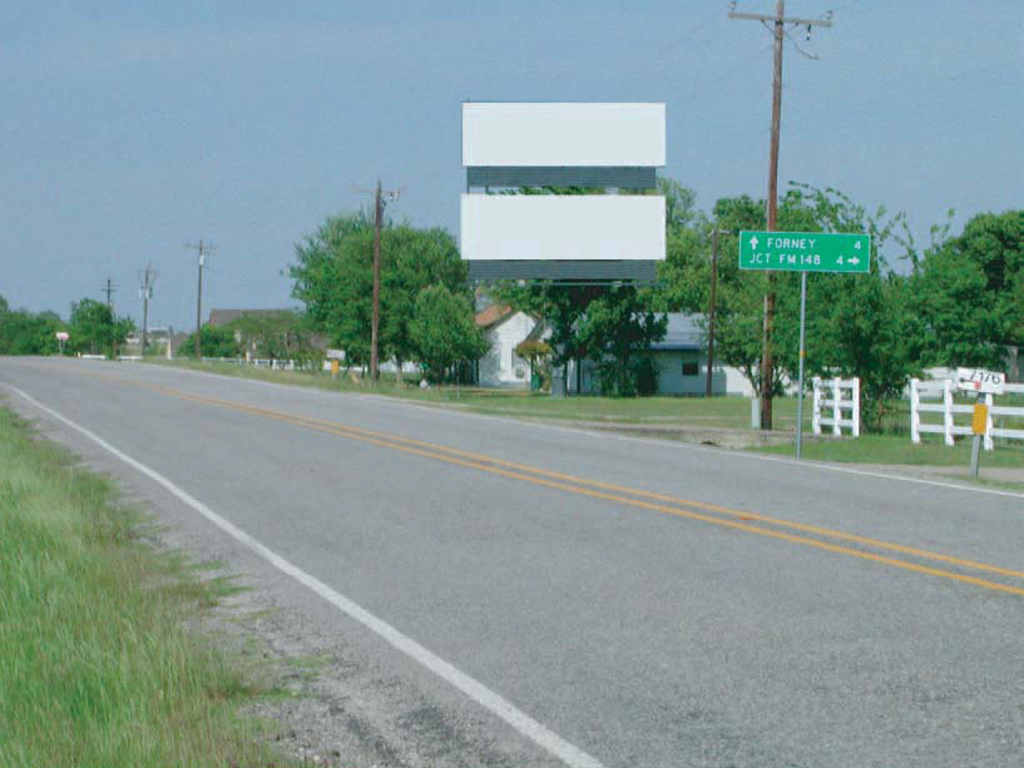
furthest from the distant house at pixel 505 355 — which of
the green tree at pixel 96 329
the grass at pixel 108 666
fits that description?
the grass at pixel 108 666

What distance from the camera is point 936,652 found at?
7.50 m

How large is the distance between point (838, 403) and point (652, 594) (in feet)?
71.8

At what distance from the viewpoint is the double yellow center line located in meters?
10.4

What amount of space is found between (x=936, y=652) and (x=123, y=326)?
5489 inches

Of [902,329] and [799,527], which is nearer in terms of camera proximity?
[799,527]

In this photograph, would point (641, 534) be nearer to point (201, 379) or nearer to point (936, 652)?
point (936, 652)

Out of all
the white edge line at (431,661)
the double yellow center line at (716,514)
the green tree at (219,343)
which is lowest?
the white edge line at (431,661)

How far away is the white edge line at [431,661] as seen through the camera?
5789 millimetres

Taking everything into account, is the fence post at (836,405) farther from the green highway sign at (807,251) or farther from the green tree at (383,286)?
the green tree at (383,286)

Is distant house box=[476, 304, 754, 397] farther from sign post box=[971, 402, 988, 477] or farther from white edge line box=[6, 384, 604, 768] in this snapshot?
white edge line box=[6, 384, 604, 768]

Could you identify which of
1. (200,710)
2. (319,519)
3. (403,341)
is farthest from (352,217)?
(200,710)

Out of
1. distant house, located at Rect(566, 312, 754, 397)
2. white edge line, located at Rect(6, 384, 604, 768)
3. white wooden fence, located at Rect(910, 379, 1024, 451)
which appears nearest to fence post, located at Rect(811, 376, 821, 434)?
white wooden fence, located at Rect(910, 379, 1024, 451)

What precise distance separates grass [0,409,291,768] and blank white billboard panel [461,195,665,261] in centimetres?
5166

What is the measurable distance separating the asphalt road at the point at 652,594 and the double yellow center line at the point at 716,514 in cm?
5
